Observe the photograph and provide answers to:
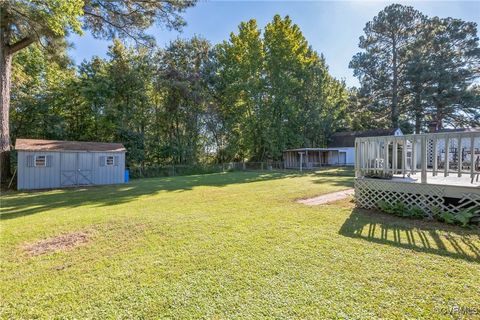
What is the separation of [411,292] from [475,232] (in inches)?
125

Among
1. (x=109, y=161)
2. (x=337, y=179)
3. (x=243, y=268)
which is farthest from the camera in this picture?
(x=109, y=161)

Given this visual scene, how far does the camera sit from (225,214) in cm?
634

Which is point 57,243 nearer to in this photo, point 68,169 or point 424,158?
point 424,158

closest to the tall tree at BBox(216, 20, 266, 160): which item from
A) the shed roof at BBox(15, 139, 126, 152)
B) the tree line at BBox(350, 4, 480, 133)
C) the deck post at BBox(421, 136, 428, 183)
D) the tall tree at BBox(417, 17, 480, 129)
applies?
the tree line at BBox(350, 4, 480, 133)

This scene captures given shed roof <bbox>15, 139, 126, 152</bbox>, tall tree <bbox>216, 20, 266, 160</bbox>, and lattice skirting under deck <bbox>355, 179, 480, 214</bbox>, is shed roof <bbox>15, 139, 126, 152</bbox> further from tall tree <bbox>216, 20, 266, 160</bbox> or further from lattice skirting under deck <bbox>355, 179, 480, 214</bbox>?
lattice skirting under deck <bbox>355, 179, 480, 214</bbox>

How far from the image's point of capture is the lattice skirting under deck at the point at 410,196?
5363 mm

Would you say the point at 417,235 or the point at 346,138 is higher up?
the point at 346,138

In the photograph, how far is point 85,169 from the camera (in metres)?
14.7

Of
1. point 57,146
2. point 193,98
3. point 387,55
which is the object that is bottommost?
point 57,146

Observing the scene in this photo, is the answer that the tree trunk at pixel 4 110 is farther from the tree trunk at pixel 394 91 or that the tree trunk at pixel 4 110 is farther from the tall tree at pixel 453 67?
the tree trunk at pixel 394 91

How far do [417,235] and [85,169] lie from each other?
1613cm

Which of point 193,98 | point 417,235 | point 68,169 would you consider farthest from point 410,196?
point 193,98

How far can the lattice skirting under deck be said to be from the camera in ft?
17.6

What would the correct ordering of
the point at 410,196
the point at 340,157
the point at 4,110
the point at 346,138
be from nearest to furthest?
the point at 410,196
the point at 4,110
the point at 340,157
the point at 346,138
